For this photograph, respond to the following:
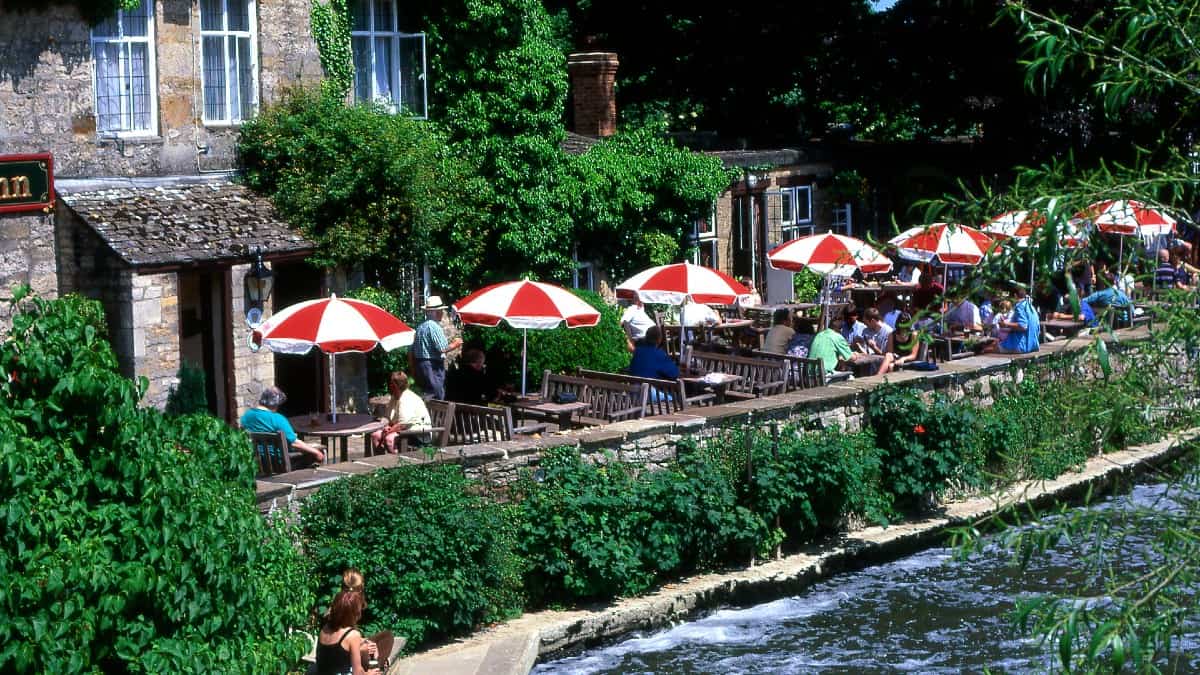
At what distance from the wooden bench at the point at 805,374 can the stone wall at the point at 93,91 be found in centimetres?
618

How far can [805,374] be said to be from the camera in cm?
1803

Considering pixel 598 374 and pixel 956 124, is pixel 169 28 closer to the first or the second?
pixel 598 374

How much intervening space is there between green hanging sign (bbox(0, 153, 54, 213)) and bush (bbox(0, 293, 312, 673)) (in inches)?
282

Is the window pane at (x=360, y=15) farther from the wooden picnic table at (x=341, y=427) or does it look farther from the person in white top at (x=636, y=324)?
the wooden picnic table at (x=341, y=427)

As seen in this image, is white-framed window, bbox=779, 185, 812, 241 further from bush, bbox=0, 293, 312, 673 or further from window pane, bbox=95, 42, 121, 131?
bush, bbox=0, 293, 312, 673

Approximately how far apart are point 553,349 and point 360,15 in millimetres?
4830

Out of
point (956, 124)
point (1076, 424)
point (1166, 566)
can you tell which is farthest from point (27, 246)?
point (956, 124)

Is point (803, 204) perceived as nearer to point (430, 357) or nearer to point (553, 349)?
point (553, 349)

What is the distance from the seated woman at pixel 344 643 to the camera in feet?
35.9

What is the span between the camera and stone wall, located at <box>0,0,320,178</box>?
15945mm

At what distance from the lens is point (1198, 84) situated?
287 inches

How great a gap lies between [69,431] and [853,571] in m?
8.94

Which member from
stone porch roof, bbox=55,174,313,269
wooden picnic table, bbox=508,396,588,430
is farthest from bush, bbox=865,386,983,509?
stone porch roof, bbox=55,174,313,269

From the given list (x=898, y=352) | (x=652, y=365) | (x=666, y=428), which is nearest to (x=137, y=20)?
(x=652, y=365)
